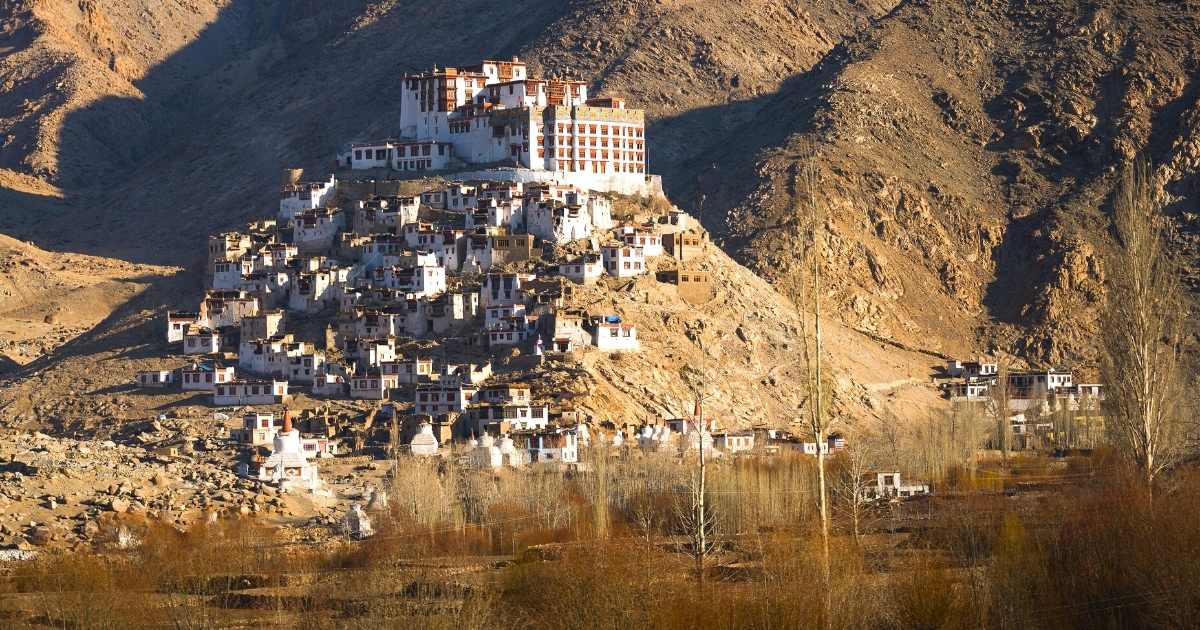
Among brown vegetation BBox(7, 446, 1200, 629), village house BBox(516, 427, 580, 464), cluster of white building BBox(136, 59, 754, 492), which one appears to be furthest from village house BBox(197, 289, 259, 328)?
brown vegetation BBox(7, 446, 1200, 629)

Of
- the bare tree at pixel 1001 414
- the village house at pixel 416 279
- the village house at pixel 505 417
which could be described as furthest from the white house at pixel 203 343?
the bare tree at pixel 1001 414

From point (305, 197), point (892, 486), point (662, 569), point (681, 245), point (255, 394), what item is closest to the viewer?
point (662, 569)

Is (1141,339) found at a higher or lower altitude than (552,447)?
higher

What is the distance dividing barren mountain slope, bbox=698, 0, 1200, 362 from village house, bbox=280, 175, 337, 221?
18483mm

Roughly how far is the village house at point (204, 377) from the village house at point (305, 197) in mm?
12623

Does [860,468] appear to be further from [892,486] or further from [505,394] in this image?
[505,394]

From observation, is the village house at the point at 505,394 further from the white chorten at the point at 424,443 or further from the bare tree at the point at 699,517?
the bare tree at the point at 699,517

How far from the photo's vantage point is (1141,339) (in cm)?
5544

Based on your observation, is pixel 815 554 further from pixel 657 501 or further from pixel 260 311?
pixel 260 311

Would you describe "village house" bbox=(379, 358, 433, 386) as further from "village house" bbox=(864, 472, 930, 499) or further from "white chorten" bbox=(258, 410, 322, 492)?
"village house" bbox=(864, 472, 930, 499)

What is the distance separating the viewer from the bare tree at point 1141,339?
182 ft

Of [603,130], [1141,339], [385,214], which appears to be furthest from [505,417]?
[1141,339]

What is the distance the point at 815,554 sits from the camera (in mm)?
44625

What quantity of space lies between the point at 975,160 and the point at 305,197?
37.7 metres
